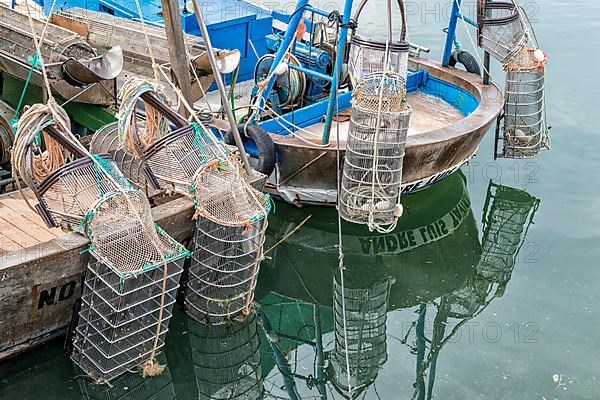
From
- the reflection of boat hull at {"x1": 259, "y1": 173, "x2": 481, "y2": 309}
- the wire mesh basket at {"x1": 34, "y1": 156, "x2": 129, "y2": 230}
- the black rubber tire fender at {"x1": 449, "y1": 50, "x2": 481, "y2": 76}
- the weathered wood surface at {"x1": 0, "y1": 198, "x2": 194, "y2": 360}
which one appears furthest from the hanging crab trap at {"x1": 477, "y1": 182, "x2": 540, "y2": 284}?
the wire mesh basket at {"x1": 34, "y1": 156, "x2": 129, "y2": 230}

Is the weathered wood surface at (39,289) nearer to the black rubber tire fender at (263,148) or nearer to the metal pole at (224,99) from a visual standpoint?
the metal pole at (224,99)

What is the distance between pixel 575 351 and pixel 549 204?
311cm

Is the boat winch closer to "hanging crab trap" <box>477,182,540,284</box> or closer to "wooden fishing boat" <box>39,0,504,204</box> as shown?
"wooden fishing boat" <box>39,0,504,204</box>

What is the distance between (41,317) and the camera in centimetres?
634

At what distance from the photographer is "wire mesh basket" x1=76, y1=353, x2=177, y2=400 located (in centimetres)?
626

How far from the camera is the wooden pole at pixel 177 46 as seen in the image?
7121 mm

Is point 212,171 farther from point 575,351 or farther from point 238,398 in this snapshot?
point 575,351

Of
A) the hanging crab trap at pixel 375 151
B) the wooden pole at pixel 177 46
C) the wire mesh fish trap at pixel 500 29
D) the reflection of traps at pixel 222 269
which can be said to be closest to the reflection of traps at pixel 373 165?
the hanging crab trap at pixel 375 151

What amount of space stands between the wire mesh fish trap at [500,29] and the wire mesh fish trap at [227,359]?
15.6 ft

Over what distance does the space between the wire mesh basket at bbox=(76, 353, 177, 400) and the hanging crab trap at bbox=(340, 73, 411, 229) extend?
2559 mm

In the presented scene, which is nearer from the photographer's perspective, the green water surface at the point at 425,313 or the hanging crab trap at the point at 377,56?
the green water surface at the point at 425,313

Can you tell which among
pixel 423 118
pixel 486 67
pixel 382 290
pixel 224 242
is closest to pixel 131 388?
pixel 224 242

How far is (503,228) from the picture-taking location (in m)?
9.37

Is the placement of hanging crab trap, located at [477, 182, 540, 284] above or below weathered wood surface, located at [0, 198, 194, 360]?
below
